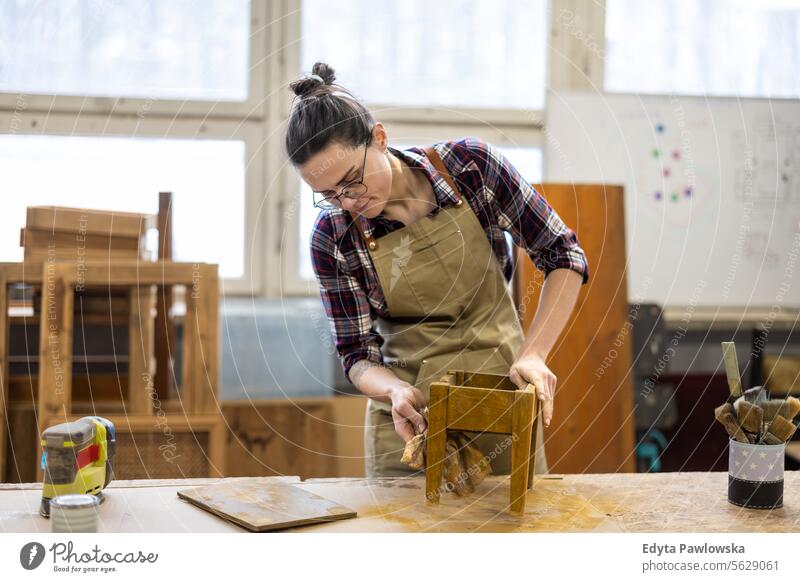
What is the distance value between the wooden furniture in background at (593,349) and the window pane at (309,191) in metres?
0.51

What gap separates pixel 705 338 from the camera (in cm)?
403

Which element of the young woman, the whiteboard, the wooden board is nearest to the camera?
the wooden board

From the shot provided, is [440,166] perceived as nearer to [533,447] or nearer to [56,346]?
[533,447]

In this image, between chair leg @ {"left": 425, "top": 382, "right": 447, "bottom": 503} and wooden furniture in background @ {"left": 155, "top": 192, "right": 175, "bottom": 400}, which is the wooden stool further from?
wooden furniture in background @ {"left": 155, "top": 192, "right": 175, "bottom": 400}

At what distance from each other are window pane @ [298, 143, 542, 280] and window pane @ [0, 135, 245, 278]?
0.94 feet

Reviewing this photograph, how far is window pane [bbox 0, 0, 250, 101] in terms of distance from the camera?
3.61 m

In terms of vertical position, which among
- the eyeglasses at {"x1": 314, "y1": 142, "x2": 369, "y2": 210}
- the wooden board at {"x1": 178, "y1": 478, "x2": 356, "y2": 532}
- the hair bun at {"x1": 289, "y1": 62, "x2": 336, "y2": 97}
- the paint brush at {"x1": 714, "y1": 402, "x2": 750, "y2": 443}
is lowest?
the wooden board at {"x1": 178, "y1": 478, "x2": 356, "y2": 532}

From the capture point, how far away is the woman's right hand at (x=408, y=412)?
1.75 metres

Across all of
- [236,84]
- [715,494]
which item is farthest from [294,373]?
[715,494]

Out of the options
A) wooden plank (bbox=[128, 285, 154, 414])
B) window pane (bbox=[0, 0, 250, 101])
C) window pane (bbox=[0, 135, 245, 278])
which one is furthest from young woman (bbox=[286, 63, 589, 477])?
window pane (bbox=[0, 0, 250, 101])

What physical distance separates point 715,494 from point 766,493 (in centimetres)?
13

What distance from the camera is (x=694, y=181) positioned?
3988 millimetres

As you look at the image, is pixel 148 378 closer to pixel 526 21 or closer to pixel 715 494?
pixel 715 494

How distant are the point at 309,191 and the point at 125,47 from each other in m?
1.05
